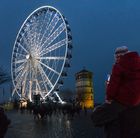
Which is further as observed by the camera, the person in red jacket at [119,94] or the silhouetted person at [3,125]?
the silhouetted person at [3,125]

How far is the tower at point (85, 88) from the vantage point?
104 metres

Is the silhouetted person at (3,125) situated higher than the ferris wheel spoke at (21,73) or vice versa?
the ferris wheel spoke at (21,73)

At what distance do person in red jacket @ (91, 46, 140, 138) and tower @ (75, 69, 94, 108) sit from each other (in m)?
97.0

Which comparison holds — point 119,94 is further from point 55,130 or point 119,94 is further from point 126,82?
point 55,130

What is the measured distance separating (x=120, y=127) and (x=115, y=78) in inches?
13.8

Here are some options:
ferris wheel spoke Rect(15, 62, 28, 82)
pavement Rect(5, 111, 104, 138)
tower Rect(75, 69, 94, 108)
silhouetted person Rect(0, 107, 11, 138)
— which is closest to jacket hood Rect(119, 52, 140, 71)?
silhouetted person Rect(0, 107, 11, 138)

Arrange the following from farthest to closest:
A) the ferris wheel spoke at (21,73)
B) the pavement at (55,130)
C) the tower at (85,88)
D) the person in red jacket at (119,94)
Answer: the tower at (85,88)
the ferris wheel spoke at (21,73)
the pavement at (55,130)
the person in red jacket at (119,94)

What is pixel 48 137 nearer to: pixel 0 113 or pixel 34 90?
pixel 0 113

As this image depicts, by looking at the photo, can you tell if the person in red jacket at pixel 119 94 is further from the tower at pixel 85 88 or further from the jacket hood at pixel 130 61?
the tower at pixel 85 88

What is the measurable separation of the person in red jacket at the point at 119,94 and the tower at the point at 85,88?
97000 millimetres

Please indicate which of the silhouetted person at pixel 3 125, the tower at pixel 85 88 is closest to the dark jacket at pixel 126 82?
the silhouetted person at pixel 3 125

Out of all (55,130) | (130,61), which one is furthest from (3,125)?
(55,130)

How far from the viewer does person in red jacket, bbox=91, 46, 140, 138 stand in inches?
136

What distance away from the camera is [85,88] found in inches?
4163
